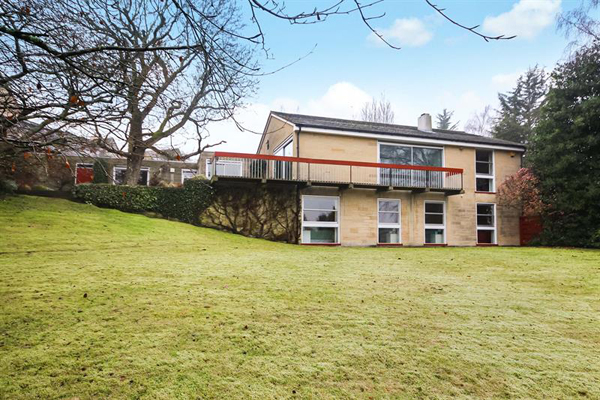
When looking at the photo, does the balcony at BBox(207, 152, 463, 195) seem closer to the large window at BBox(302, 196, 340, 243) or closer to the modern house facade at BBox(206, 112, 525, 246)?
the modern house facade at BBox(206, 112, 525, 246)

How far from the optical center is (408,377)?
7.47ft

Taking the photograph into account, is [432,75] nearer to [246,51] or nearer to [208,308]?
[246,51]

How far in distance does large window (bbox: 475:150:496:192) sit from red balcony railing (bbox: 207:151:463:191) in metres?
2.44

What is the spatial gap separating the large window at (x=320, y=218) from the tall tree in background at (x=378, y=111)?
1963 cm

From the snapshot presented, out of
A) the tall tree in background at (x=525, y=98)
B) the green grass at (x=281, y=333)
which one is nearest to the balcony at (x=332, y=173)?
the green grass at (x=281, y=333)

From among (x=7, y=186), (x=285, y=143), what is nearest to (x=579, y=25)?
(x=285, y=143)

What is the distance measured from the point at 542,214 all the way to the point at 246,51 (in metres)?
17.6

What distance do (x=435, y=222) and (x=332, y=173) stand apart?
5.90 metres

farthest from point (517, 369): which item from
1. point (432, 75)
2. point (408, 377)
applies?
point (432, 75)

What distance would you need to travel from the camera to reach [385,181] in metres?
15.0

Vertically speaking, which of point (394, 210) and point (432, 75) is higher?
point (432, 75)

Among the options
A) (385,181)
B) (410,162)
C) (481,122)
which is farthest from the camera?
(481,122)

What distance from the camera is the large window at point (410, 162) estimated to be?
49.5ft

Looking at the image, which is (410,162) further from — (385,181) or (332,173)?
(332,173)
